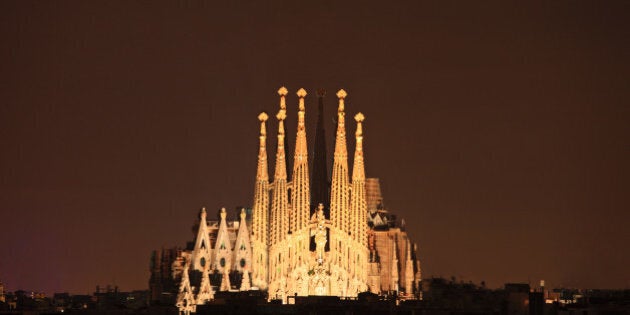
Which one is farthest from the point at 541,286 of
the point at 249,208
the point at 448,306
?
the point at 249,208

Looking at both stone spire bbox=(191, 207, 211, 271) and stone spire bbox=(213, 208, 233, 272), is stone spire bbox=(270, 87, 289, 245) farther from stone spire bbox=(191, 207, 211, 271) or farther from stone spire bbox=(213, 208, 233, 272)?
stone spire bbox=(191, 207, 211, 271)

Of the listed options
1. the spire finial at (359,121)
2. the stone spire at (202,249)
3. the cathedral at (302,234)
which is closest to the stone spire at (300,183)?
the cathedral at (302,234)

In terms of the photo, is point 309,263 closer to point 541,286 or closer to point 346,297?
point 346,297

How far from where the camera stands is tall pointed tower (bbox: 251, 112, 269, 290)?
12306cm

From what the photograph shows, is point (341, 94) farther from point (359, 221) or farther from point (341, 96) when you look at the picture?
point (359, 221)

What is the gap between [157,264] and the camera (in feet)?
449

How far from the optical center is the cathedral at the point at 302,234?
12131cm

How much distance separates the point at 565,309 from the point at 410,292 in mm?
30257

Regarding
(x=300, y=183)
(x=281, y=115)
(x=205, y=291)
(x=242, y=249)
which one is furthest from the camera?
(x=242, y=249)

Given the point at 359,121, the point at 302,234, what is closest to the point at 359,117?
the point at 359,121

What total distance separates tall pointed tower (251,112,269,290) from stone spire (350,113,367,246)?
16.9 feet

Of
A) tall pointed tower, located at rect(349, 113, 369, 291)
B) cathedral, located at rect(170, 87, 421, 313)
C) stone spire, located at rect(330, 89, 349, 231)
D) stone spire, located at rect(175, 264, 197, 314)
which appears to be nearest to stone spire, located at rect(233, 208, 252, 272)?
cathedral, located at rect(170, 87, 421, 313)

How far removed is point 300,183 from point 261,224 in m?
3.81

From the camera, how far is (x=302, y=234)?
122062 mm
